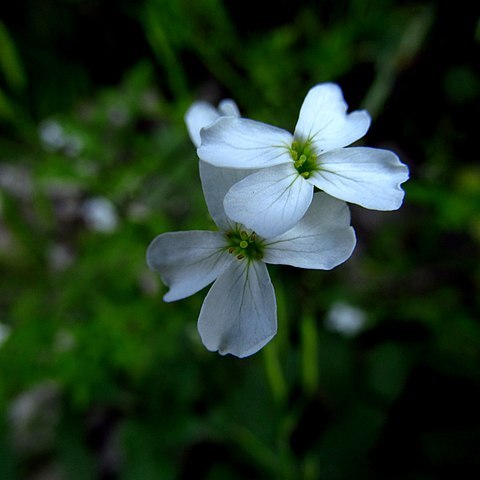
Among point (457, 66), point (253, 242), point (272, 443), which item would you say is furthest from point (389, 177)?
point (457, 66)

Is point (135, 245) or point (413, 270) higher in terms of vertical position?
point (135, 245)

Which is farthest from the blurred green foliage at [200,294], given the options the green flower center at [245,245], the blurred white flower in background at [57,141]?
the green flower center at [245,245]

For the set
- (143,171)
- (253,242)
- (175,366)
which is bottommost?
(175,366)

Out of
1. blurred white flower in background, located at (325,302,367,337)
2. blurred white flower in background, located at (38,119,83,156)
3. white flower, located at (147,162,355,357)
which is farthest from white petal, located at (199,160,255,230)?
blurred white flower in background, located at (38,119,83,156)

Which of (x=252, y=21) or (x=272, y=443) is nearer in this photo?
(x=272, y=443)

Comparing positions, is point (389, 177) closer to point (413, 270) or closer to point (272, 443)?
point (272, 443)

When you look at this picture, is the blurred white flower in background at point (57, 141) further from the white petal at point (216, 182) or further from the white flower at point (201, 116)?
the white petal at point (216, 182)

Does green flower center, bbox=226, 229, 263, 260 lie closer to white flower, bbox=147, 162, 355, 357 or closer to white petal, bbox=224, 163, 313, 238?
white flower, bbox=147, 162, 355, 357
